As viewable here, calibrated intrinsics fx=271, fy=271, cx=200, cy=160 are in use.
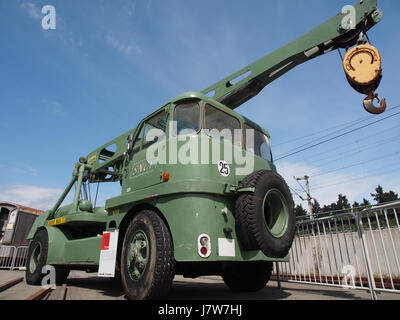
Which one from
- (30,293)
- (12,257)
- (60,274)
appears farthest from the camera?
(12,257)

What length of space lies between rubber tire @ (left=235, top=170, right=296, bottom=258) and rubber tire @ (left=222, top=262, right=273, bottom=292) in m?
1.16

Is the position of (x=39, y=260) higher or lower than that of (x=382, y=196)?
lower

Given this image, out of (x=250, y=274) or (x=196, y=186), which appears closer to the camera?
(x=196, y=186)

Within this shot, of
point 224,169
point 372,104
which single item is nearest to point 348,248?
point 372,104

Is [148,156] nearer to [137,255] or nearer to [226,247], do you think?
[137,255]

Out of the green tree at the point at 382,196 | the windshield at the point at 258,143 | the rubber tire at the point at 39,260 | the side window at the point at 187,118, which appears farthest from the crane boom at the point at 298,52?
the green tree at the point at 382,196

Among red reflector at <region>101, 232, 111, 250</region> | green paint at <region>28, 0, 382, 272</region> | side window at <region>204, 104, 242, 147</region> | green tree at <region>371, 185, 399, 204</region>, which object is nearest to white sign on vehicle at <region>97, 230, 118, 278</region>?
red reflector at <region>101, 232, 111, 250</region>

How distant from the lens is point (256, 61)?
16.8ft

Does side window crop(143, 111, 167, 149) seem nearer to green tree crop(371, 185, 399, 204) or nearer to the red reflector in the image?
the red reflector

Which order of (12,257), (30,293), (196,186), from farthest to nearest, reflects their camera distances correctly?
(12,257)
(30,293)
(196,186)

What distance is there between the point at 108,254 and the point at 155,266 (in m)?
1.27

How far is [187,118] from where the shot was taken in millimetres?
4117

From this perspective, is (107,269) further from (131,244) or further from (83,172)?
(83,172)

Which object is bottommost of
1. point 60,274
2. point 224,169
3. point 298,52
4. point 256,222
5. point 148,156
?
point 60,274
